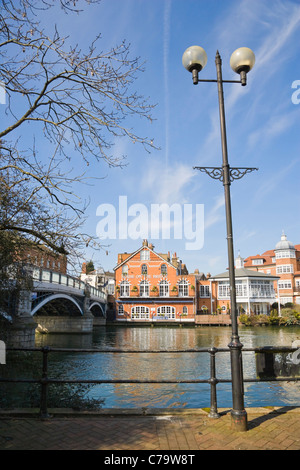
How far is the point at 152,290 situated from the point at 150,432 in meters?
46.2

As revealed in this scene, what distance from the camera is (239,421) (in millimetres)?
3898

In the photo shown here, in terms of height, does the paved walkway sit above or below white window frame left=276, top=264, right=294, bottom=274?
below

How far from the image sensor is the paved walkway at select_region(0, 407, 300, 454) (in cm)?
344

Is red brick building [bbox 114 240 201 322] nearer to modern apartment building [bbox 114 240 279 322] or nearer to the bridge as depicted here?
modern apartment building [bbox 114 240 279 322]

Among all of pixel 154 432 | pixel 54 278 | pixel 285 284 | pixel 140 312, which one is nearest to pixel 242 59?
pixel 154 432

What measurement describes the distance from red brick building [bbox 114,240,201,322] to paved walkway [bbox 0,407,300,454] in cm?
4473

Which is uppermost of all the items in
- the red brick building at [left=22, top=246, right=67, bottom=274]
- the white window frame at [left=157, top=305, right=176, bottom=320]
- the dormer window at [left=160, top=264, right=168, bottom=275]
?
the dormer window at [left=160, top=264, right=168, bottom=275]

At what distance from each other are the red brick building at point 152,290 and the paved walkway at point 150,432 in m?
44.7

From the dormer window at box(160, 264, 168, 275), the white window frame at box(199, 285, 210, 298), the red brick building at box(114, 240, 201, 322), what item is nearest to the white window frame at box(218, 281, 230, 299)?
the white window frame at box(199, 285, 210, 298)

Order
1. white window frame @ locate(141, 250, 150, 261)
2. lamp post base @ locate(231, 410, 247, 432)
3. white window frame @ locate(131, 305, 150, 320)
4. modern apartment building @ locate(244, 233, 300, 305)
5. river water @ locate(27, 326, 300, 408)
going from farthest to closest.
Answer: modern apartment building @ locate(244, 233, 300, 305) → white window frame @ locate(141, 250, 150, 261) → white window frame @ locate(131, 305, 150, 320) → river water @ locate(27, 326, 300, 408) → lamp post base @ locate(231, 410, 247, 432)

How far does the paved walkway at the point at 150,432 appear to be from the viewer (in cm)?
344

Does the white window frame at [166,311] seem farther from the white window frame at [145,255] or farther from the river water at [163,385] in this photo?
the river water at [163,385]

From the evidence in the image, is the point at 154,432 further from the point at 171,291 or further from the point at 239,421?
the point at 171,291
